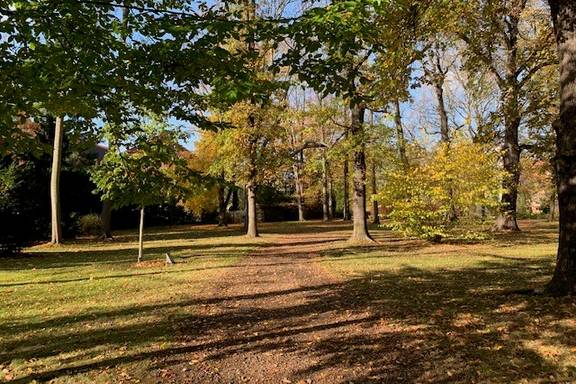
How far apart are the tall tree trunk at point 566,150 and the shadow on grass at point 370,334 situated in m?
0.45

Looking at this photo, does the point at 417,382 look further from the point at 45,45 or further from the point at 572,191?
the point at 45,45

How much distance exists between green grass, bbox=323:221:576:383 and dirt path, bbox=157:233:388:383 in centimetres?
38

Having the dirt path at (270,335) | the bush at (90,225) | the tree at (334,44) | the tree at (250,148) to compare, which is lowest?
the dirt path at (270,335)

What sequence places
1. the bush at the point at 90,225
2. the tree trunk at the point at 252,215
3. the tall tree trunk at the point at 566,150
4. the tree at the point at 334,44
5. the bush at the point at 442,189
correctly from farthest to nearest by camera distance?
1. the bush at the point at 90,225
2. the tree trunk at the point at 252,215
3. the bush at the point at 442,189
4. the tall tree trunk at the point at 566,150
5. the tree at the point at 334,44

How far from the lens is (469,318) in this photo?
20.5ft

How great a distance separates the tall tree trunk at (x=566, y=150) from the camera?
662 centimetres

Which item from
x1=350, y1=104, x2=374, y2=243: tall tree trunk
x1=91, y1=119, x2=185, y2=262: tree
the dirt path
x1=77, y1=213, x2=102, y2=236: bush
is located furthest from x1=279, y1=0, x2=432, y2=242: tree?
x1=77, y1=213, x2=102, y2=236: bush

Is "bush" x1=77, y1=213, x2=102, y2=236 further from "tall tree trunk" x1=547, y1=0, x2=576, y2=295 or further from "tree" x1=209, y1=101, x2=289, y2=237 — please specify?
"tall tree trunk" x1=547, y1=0, x2=576, y2=295

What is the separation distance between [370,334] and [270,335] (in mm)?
1213

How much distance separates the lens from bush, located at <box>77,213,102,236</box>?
2952cm

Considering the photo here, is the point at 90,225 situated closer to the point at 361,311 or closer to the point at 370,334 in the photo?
the point at 361,311

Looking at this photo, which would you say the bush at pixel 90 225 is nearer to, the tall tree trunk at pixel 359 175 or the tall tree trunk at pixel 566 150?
the tall tree trunk at pixel 359 175

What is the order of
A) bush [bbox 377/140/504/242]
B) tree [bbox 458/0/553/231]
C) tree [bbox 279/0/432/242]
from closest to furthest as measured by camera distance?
tree [bbox 279/0/432/242], tree [bbox 458/0/553/231], bush [bbox 377/140/504/242]

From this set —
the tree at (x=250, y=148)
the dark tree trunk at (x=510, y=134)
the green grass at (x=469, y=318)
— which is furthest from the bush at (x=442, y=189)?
the tree at (x=250, y=148)
